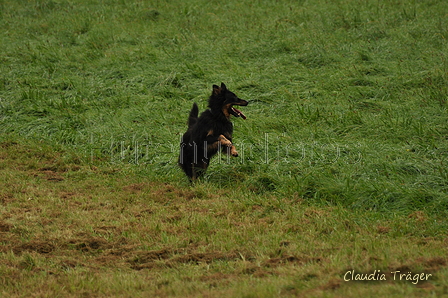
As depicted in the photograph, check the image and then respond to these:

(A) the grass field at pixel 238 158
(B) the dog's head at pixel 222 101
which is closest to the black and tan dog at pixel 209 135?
(B) the dog's head at pixel 222 101

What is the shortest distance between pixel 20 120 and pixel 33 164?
1.98 meters

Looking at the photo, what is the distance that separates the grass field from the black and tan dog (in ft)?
0.96

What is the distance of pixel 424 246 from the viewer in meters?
5.03

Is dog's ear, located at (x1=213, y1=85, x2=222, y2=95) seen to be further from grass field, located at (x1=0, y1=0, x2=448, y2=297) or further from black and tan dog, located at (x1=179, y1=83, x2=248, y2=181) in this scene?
grass field, located at (x1=0, y1=0, x2=448, y2=297)

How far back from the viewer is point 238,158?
25.4 feet

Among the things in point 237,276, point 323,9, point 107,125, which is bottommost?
point 237,276

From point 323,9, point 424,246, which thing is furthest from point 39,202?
point 323,9

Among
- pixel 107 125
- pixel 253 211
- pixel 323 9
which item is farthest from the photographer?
pixel 323 9

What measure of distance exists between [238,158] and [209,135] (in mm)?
694

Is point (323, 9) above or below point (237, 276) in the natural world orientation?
above

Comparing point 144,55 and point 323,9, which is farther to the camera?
point 323,9

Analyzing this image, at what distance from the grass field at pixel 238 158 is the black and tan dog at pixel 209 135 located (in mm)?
291

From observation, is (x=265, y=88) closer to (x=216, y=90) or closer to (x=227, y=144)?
(x=216, y=90)

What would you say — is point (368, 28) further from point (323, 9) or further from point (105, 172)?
point (105, 172)
